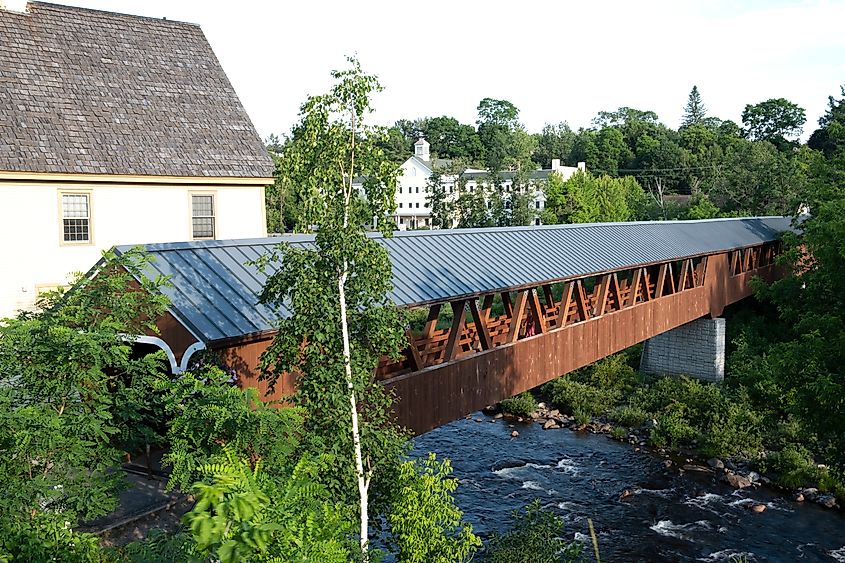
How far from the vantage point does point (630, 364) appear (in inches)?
1199

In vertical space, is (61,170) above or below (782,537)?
above

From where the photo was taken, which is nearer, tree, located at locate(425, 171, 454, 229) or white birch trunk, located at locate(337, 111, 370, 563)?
white birch trunk, located at locate(337, 111, 370, 563)

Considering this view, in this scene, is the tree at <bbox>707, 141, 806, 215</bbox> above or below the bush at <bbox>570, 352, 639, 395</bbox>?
above

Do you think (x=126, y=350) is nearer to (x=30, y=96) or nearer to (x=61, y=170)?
(x=61, y=170)

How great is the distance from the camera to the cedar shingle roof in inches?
637

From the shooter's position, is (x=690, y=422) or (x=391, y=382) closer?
(x=391, y=382)

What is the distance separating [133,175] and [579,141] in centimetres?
8457

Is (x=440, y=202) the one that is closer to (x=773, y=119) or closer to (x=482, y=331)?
(x=482, y=331)

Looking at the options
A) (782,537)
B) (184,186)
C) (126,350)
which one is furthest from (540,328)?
(126,350)

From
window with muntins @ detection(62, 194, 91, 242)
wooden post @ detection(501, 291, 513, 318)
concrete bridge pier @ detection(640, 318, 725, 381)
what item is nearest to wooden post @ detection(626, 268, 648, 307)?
wooden post @ detection(501, 291, 513, 318)

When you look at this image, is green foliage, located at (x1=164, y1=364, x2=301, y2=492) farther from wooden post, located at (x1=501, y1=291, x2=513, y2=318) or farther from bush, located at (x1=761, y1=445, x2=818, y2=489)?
bush, located at (x1=761, y1=445, x2=818, y2=489)

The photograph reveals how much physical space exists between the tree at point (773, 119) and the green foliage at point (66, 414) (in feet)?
289

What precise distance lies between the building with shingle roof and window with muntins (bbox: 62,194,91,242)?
22 millimetres

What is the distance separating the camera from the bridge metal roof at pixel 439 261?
897 cm
